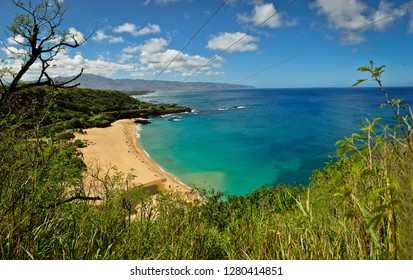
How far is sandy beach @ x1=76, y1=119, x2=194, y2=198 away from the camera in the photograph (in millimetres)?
26016

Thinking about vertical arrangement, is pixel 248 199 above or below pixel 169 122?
below

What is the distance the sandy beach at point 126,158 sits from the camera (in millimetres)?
26016

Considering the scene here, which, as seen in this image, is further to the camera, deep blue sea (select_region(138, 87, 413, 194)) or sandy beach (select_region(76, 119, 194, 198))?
deep blue sea (select_region(138, 87, 413, 194))

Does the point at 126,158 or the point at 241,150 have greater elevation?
the point at 126,158

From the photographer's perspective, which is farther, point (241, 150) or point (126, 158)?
point (241, 150)

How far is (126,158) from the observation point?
3416 cm

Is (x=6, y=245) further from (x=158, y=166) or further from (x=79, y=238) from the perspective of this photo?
(x=158, y=166)

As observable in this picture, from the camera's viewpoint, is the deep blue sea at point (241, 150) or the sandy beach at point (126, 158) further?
the deep blue sea at point (241, 150)

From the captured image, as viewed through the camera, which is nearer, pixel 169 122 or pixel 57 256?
pixel 57 256

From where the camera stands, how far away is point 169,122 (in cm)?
6738

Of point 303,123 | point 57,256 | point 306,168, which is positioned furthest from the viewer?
point 303,123
